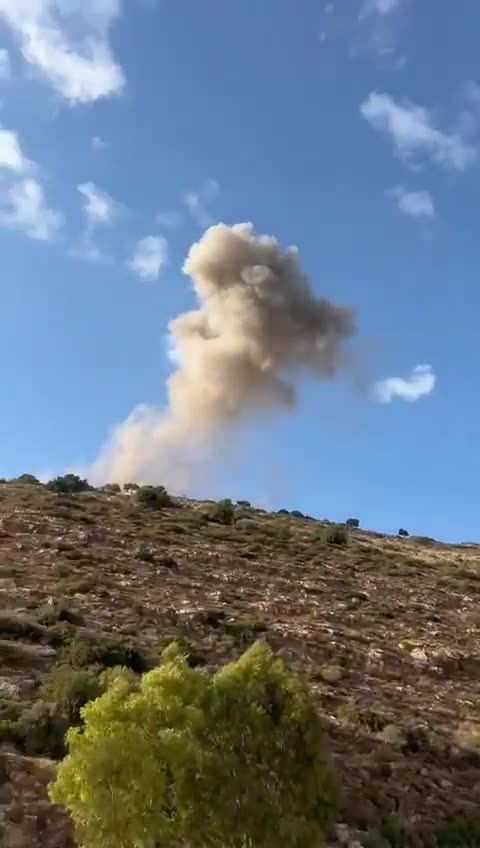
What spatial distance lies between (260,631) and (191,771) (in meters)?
12.8

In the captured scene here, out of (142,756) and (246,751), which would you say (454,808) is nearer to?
(246,751)

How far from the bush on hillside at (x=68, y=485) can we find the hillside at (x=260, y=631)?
707 cm

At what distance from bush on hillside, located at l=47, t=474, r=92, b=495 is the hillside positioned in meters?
7.07

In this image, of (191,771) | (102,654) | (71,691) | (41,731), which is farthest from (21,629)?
(191,771)

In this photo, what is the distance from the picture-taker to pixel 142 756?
11.0 metres

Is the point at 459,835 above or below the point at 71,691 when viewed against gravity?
below

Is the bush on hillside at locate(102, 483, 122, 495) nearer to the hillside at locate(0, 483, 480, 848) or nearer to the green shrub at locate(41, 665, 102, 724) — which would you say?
A: the hillside at locate(0, 483, 480, 848)

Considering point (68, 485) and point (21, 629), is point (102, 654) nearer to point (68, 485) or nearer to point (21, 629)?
point (21, 629)

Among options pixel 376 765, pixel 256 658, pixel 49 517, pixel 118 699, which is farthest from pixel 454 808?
pixel 49 517

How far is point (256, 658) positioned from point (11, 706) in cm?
559

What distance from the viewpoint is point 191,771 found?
1109cm

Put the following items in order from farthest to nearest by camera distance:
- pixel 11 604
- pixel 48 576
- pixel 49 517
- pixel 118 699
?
pixel 49 517
pixel 48 576
pixel 11 604
pixel 118 699

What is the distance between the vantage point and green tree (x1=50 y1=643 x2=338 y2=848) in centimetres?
1085

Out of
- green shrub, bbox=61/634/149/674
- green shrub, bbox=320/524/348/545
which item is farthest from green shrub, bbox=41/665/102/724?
green shrub, bbox=320/524/348/545
